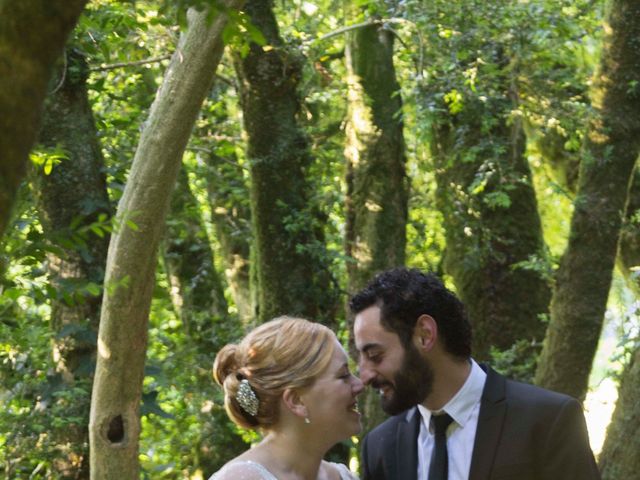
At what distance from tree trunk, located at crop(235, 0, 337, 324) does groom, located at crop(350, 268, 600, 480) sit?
4740 millimetres

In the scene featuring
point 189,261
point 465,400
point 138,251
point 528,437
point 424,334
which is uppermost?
point 189,261

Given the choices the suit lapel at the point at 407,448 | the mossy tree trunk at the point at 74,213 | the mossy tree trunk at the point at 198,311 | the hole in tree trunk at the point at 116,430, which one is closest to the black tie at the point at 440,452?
the suit lapel at the point at 407,448

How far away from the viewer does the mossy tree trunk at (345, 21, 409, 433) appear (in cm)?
883

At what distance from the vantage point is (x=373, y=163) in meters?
8.98

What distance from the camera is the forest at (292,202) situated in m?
5.73

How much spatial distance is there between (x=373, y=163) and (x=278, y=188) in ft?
2.81

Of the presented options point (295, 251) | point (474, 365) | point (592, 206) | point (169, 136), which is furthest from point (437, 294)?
point (295, 251)

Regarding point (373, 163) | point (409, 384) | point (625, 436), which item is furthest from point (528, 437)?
point (373, 163)

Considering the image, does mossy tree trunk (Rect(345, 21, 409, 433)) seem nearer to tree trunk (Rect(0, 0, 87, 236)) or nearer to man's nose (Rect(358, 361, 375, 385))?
man's nose (Rect(358, 361, 375, 385))

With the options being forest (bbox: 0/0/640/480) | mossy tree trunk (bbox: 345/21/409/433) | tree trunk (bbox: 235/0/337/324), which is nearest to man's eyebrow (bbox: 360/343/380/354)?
forest (bbox: 0/0/640/480)

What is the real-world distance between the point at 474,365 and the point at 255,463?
800 millimetres

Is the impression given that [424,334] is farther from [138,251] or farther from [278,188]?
[278,188]

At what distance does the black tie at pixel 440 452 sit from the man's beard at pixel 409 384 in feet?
0.42

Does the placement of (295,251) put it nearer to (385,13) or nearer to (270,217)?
(270,217)
